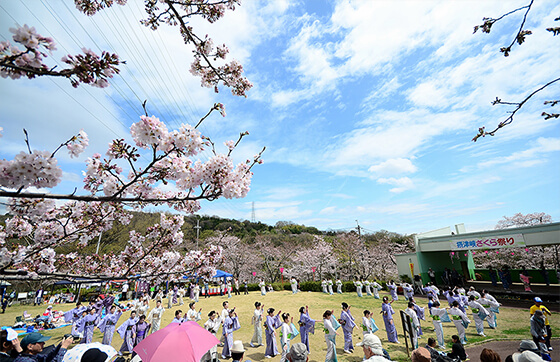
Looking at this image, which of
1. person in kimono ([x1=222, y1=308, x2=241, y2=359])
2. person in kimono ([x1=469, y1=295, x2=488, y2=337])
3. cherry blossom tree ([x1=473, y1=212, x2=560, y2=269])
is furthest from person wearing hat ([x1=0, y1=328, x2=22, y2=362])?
cherry blossom tree ([x1=473, y1=212, x2=560, y2=269])

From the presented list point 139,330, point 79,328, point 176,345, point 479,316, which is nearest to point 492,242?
point 479,316

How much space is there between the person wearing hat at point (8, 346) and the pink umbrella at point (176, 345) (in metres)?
1.64

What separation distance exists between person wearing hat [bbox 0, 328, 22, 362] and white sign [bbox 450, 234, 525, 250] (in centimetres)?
2162

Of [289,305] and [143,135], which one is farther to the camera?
[289,305]

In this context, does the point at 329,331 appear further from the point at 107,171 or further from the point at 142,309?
the point at 142,309

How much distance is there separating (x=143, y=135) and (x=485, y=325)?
15.7 metres

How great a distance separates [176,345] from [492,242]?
65.8 ft

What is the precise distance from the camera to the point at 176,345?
3908 millimetres

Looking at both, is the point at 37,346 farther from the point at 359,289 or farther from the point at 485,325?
the point at 359,289

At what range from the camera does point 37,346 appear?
11.2ft

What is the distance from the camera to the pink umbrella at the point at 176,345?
3.80m

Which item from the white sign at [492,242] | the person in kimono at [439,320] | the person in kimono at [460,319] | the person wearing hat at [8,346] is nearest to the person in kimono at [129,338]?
the person wearing hat at [8,346]

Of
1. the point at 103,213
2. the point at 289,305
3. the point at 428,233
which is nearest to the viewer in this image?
the point at 103,213

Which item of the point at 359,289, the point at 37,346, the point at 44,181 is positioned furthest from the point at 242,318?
the point at 44,181
